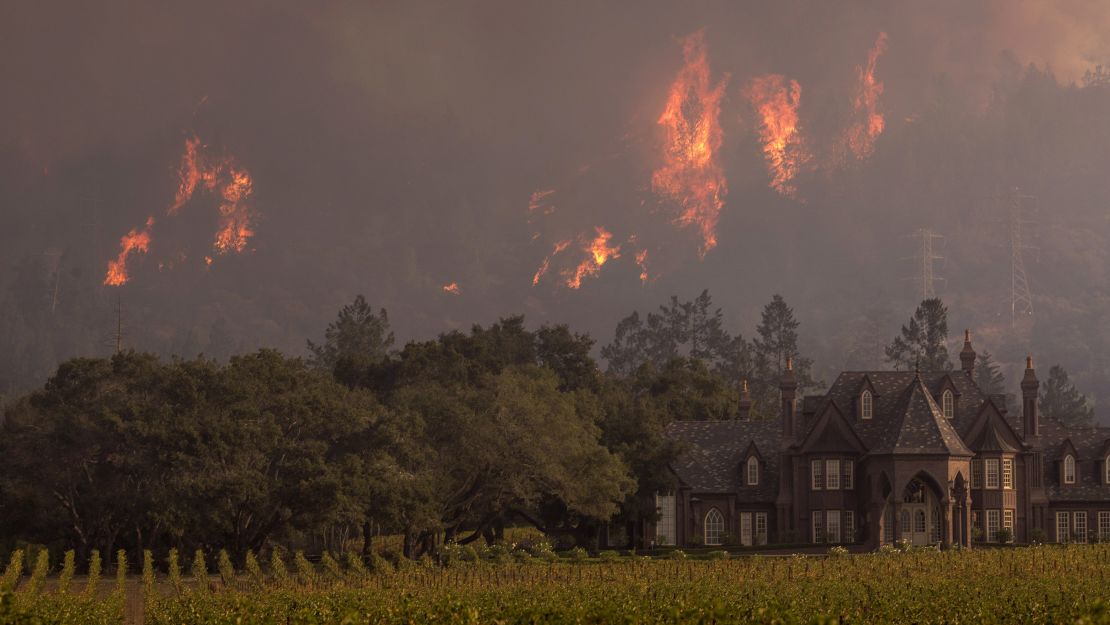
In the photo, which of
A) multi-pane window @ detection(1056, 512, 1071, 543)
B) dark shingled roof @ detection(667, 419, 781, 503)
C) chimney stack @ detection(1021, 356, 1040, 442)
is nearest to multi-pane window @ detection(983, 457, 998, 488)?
chimney stack @ detection(1021, 356, 1040, 442)

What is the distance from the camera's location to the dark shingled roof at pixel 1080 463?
96312 mm

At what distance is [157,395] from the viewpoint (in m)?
83.7

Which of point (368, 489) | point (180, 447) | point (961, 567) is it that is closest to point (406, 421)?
point (368, 489)

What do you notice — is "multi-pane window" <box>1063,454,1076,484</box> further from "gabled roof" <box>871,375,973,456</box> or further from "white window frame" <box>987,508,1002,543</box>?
"gabled roof" <box>871,375,973,456</box>

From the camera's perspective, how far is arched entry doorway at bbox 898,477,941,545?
305 feet

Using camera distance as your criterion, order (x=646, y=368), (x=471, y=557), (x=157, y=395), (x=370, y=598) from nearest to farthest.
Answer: (x=370, y=598) < (x=471, y=557) < (x=157, y=395) < (x=646, y=368)

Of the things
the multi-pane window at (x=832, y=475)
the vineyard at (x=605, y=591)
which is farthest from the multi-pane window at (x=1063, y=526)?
the vineyard at (x=605, y=591)

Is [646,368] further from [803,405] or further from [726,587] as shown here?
[726,587]

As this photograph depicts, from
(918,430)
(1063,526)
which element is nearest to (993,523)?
(1063,526)

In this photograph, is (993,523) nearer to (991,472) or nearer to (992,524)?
(992,524)

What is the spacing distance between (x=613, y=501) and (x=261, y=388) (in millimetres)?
22230

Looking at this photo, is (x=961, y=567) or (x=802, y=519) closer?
(x=961, y=567)

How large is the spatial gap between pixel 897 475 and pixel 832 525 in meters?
6.10

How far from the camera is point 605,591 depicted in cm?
5306
